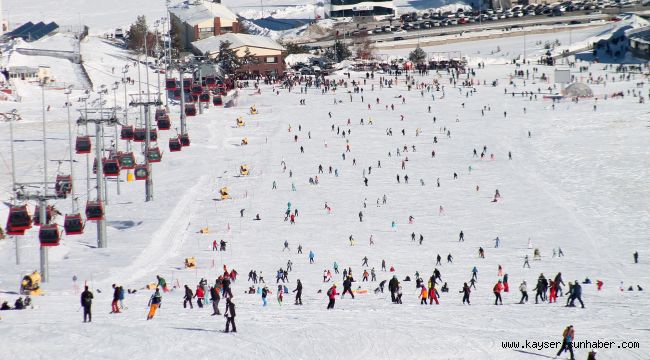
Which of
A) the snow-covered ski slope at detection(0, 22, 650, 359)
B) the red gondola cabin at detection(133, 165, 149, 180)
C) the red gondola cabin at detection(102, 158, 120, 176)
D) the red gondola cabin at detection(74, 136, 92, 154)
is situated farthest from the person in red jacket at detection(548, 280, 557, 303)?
the red gondola cabin at detection(133, 165, 149, 180)

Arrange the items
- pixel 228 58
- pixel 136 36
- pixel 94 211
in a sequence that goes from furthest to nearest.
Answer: pixel 136 36, pixel 228 58, pixel 94 211

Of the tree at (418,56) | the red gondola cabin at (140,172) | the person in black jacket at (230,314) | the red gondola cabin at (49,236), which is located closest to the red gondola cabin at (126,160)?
the red gondola cabin at (140,172)

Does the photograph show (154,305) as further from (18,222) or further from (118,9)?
(118,9)

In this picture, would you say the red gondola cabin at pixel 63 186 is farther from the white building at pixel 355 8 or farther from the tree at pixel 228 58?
the white building at pixel 355 8

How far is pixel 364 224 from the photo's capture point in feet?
194

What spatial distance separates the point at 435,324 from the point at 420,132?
179 feet

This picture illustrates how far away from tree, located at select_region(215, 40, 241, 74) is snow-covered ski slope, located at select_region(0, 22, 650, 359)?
18.3ft

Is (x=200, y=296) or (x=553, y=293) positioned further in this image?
(x=553, y=293)

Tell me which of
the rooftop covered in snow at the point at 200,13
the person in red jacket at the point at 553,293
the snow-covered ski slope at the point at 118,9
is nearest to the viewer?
the person in red jacket at the point at 553,293

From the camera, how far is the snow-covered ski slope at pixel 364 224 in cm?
3100

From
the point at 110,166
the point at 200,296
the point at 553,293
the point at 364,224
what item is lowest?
the point at 364,224

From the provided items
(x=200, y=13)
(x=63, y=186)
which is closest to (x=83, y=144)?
(x=63, y=186)

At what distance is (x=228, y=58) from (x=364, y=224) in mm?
53012

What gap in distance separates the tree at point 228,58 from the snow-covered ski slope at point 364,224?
220 inches
